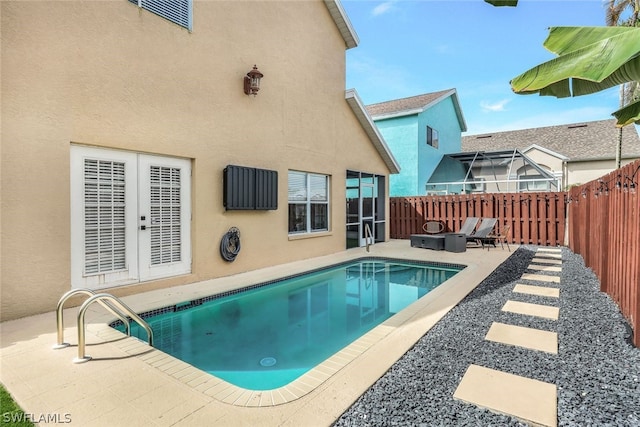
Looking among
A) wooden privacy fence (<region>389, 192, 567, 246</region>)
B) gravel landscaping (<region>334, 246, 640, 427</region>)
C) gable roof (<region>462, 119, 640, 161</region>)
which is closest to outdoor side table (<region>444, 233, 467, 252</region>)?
wooden privacy fence (<region>389, 192, 567, 246</region>)

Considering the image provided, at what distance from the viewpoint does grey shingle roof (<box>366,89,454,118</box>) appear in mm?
19328

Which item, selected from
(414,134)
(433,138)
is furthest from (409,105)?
(433,138)

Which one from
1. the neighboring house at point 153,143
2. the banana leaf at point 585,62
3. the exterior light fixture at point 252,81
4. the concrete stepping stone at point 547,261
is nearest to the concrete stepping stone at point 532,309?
the banana leaf at point 585,62

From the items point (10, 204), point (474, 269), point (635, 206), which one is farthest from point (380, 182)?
point (10, 204)

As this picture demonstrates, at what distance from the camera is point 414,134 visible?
61.8 feet

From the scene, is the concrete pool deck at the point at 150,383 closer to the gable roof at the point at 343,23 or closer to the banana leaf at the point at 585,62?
the banana leaf at the point at 585,62

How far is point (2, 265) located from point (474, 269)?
9397mm

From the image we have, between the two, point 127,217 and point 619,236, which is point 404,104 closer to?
point 619,236

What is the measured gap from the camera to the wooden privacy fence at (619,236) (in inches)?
164

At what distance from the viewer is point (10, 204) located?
495 cm

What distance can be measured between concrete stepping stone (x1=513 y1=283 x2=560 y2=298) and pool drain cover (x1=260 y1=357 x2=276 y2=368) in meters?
4.88

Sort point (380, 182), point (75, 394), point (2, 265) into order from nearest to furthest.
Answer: point (75, 394), point (2, 265), point (380, 182)

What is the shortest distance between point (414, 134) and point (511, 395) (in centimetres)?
1741

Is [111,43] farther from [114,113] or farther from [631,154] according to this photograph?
[631,154]
